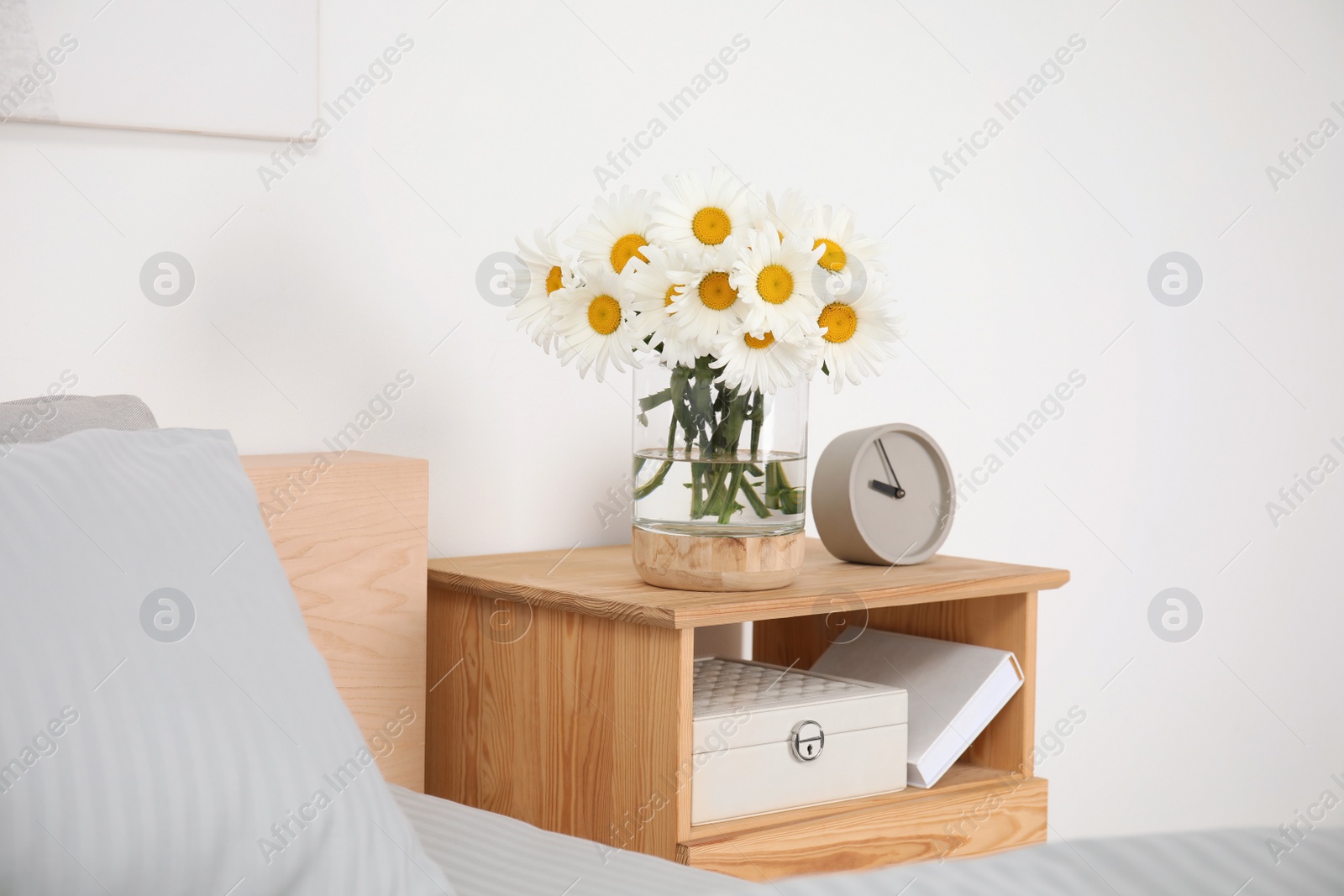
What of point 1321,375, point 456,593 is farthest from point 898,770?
point 1321,375

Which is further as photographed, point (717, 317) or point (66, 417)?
point (717, 317)

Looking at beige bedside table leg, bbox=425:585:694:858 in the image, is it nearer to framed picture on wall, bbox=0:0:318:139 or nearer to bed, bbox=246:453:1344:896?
bed, bbox=246:453:1344:896

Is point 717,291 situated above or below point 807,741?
above

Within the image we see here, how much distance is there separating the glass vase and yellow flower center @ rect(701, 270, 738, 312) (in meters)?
0.08

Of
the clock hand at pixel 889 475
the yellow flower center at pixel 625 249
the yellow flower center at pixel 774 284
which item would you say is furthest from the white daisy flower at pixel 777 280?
the clock hand at pixel 889 475

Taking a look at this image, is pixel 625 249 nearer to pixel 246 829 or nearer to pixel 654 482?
pixel 654 482

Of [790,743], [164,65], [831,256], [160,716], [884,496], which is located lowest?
[790,743]

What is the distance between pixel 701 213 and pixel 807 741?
1.76 ft

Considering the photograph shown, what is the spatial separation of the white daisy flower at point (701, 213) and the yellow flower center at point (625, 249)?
37 millimetres

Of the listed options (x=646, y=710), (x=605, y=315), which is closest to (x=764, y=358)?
(x=605, y=315)

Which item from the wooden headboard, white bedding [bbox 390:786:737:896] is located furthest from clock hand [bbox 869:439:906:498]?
white bedding [bbox 390:786:737:896]

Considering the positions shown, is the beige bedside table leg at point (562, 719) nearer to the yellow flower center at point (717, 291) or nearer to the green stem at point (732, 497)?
the green stem at point (732, 497)

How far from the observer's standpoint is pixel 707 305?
1163mm

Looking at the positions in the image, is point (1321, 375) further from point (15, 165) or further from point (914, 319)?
point (15, 165)
